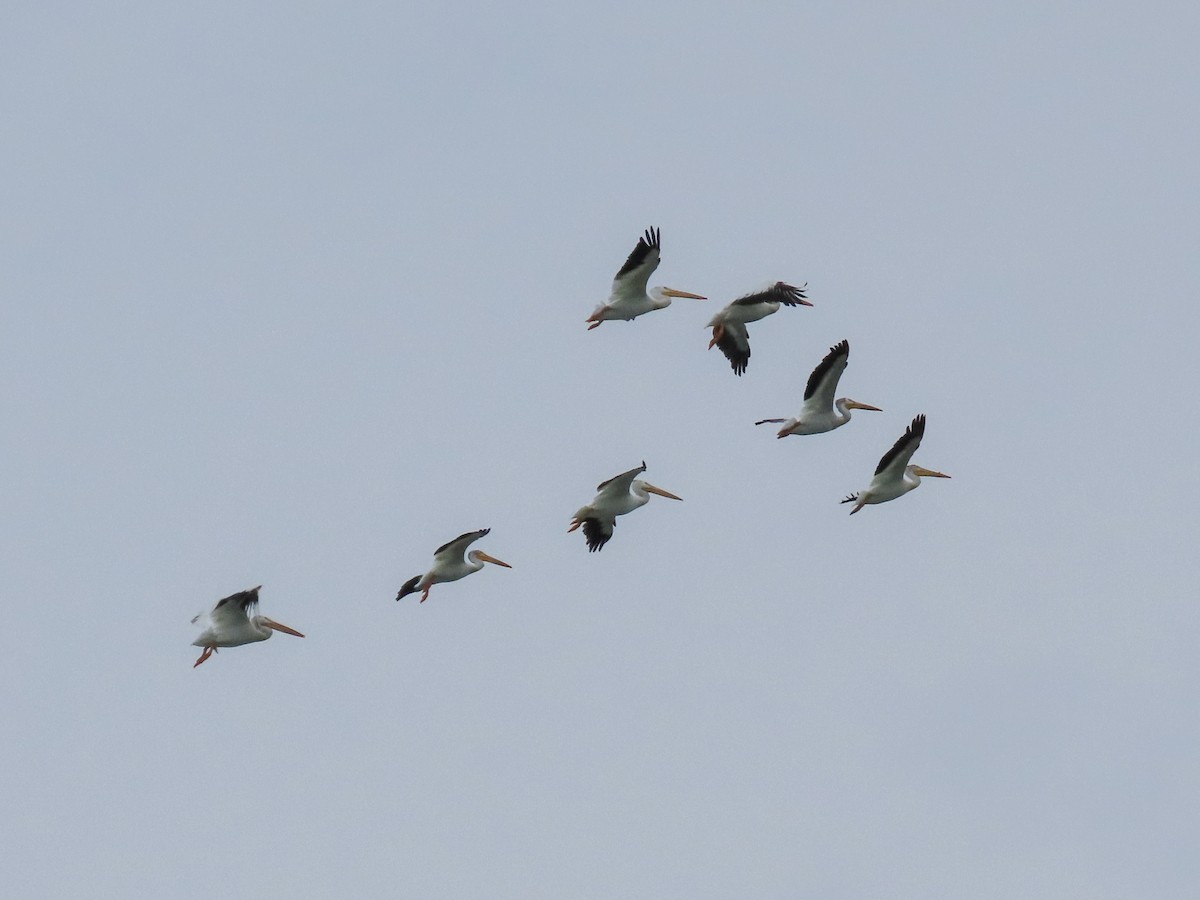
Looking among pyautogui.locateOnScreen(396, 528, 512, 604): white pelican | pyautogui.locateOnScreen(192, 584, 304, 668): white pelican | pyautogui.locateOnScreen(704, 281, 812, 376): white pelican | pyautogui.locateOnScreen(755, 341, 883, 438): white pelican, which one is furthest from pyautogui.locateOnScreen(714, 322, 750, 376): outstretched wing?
pyautogui.locateOnScreen(192, 584, 304, 668): white pelican

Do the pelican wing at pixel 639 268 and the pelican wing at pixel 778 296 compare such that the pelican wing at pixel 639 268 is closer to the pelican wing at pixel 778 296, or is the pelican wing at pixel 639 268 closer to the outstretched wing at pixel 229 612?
the pelican wing at pixel 778 296

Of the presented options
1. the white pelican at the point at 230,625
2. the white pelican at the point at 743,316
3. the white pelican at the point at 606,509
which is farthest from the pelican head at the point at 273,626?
the white pelican at the point at 743,316

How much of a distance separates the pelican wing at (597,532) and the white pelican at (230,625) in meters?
3.95

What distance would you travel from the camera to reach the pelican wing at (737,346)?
2384 cm

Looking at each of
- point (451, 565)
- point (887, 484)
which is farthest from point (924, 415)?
point (451, 565)

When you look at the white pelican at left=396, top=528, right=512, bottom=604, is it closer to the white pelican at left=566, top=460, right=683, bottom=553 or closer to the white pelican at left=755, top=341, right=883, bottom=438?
the white pelican at left=566, top=460, right=683, bottom=553

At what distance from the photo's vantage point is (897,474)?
2141 centimetres

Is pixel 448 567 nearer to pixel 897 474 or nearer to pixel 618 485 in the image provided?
pixel 618 485

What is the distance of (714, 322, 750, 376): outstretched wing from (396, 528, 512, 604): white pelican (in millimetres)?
4667

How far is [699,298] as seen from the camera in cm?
2328

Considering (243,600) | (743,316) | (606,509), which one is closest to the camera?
(243,600)

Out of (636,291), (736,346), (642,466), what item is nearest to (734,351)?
(736,346)

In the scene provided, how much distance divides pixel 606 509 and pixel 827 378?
2.98 m

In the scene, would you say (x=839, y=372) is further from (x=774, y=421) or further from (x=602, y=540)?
(x=602, y=540)
